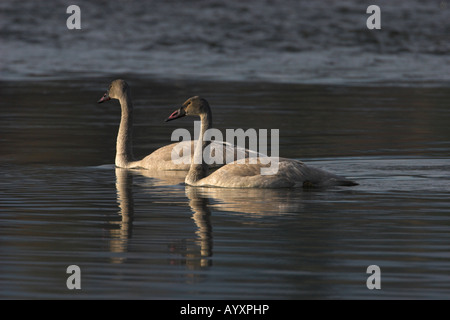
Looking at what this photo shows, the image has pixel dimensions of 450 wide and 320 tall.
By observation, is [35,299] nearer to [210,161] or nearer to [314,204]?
[314,204]

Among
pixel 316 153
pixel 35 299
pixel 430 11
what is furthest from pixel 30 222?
pixel 430 11

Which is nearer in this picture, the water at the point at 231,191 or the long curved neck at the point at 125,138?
the water at the point at 231,191

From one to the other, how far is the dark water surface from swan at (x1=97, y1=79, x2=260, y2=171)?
1.19 ft

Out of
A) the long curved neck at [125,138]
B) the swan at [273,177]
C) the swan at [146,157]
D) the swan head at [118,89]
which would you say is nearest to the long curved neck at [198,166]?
the swan at [273,177]

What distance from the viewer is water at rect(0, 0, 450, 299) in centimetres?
980

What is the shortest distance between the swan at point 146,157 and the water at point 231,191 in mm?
360

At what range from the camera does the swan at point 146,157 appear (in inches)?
669

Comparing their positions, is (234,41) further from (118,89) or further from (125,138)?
(125,138)

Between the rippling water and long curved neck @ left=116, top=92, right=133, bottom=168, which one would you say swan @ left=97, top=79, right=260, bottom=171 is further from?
the rippling water

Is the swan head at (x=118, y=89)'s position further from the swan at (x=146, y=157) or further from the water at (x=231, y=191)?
the water at (x=231, y=191)

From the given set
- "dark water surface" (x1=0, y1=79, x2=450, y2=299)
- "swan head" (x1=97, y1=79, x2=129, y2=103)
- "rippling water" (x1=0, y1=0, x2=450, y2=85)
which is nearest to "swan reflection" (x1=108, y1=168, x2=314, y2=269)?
"dark water surface" (x1=0, y1=79, x2=450, y2=299)

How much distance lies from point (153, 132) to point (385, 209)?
929cm

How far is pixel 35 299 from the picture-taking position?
9039mm

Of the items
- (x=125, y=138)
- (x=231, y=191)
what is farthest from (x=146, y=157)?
(x=231, y=191)
